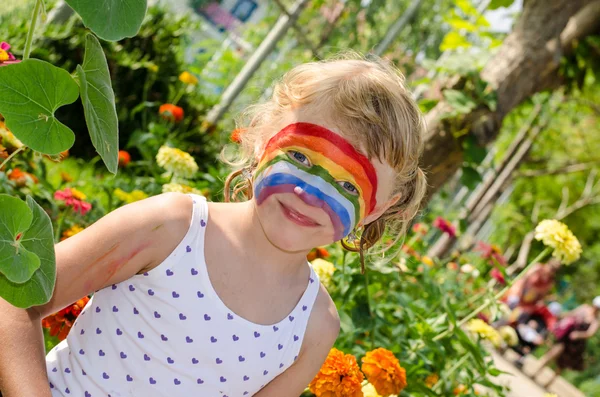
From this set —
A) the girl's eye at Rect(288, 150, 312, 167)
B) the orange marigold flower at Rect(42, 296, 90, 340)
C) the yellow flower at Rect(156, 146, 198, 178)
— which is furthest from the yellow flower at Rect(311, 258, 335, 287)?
the girl's eye at Rect(288, 150, 312, 167)

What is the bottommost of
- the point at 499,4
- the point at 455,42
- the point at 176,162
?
the point at 176,162

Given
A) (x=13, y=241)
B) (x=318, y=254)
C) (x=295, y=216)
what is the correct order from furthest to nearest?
(x=318, y=254)
(x=295, y=216)
(x=13, y=241)

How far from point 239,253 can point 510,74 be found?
8.16 ft

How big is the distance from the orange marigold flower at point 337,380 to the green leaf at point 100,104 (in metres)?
1.00

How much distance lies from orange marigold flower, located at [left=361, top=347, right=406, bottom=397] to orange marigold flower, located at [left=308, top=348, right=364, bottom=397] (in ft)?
0.27

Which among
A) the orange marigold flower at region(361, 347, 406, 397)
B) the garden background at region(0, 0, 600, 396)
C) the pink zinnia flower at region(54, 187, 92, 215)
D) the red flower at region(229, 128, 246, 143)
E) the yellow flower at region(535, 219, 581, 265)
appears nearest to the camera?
the red flower at region(229, 128, 246, 143)

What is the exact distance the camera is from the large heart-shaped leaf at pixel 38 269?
0.76 m

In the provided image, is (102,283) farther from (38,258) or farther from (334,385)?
(334,385)

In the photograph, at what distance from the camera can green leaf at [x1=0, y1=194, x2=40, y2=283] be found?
0.69 m

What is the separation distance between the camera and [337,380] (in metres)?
1.64

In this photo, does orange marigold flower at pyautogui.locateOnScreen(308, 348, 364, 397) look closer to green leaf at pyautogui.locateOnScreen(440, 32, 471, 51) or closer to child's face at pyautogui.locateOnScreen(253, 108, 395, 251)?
child's face at pyautogui.locateOnScreen(253, 108, 395, 251)

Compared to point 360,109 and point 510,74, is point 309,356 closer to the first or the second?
point 360,109

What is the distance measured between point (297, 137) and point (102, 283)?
17.1 inches

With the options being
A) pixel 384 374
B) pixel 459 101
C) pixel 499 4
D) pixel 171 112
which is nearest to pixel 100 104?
pixel 384 374
